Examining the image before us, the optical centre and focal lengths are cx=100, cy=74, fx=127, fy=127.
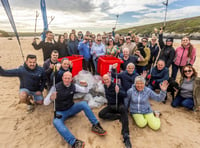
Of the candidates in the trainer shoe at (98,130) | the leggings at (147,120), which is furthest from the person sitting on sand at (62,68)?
the leggings at (147,120)

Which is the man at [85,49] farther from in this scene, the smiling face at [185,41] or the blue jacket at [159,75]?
the smiling face at [185,41]

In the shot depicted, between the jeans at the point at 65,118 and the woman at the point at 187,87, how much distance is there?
2.99 m

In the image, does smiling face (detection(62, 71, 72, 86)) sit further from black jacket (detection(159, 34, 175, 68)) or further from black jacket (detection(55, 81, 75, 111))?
black jacket (detection(159, 34, 175, 68))

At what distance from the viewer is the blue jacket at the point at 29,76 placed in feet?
12.2

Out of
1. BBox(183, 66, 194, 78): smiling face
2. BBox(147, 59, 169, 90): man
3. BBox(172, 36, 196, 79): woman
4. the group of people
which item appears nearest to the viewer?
the group of people

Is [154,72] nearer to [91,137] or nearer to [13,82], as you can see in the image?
[91,137]

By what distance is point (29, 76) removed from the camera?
12.5 ft

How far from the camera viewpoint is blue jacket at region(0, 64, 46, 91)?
372 centimetres

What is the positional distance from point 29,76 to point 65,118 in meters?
1.70

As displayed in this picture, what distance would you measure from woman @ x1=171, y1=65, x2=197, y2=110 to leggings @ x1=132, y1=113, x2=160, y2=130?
145cm

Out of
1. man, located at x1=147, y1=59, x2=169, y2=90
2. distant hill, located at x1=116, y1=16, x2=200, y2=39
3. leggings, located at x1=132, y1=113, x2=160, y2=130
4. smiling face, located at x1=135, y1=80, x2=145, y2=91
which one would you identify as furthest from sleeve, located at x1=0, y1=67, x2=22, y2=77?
distant hill, located at x1=116, y1=16, x2=200, y2=39

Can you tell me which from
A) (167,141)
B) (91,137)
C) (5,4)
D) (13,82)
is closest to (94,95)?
(91,137)

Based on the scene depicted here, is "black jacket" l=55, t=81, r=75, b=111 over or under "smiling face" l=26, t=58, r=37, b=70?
under

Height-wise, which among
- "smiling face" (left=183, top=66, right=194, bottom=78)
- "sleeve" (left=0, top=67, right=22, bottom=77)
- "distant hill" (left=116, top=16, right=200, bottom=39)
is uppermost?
"distant hill" (left=116, top=16, right=200, bottom=39)
